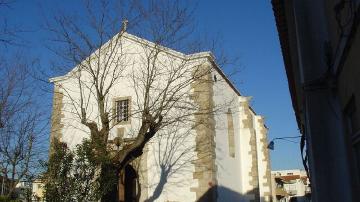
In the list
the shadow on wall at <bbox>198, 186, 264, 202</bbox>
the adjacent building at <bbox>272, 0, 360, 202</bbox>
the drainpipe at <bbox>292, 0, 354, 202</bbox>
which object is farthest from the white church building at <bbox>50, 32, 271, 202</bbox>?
the drainpipe at <bbox>292, 0, 354, 202</bbox>

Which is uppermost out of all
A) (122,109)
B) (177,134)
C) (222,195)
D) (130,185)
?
(122,109)

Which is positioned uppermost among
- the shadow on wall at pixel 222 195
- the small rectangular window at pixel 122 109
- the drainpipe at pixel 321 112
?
the small rectangular window at pixel 122 109

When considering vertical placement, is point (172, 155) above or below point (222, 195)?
above

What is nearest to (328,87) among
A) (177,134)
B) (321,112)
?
(321,112)

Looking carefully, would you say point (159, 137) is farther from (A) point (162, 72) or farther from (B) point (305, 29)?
(B) point (305, 29)

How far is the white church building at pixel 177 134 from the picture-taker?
1725 cm

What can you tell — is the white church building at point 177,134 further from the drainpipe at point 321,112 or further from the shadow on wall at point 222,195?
the drainpipe at point 321,112

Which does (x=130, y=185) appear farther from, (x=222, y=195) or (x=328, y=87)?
(x=328, y=87)

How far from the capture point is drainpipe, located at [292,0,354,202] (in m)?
3.12

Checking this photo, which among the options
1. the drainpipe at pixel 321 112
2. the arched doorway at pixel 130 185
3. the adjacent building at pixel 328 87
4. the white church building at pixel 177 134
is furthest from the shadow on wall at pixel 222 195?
the drainpipe at pixel 321 112

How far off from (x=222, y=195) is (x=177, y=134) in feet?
11.1

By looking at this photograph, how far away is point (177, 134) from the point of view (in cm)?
1780

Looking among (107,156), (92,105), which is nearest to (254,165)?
(92,105)

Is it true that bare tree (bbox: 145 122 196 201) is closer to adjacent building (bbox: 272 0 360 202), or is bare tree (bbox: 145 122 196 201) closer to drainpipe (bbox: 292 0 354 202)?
adjacent building (bbox: 272 0 360 202)
